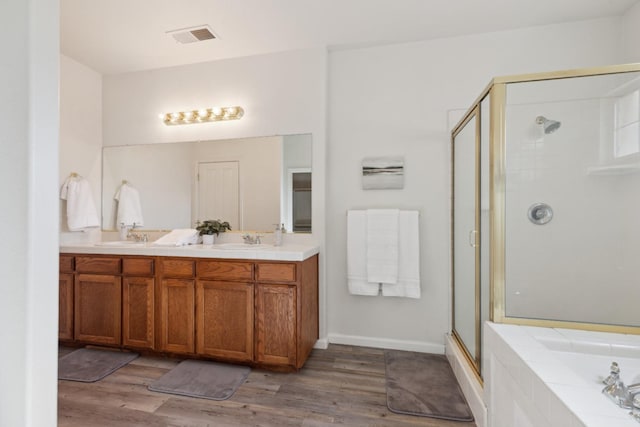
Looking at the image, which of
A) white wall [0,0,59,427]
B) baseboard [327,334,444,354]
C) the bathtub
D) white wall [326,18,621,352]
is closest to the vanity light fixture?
white wall [326,18,621,352]

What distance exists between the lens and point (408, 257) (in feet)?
8.30

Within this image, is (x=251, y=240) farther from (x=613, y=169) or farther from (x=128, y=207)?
(x=613, y=169)

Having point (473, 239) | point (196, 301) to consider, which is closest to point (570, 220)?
point (473, 239)

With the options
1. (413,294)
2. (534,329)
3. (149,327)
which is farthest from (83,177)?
(534,329)

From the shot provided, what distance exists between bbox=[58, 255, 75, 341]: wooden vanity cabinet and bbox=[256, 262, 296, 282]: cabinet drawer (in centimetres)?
168

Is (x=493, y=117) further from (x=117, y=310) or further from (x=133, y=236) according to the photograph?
(x=133, y=236)

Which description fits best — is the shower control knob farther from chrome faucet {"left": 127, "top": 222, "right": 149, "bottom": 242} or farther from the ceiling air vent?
chrome faucet {"left": 127, "top": 222, "right": 149, "bottom": 242}

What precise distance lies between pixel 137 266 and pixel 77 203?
1.05m

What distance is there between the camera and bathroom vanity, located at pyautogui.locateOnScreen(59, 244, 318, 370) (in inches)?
86.4

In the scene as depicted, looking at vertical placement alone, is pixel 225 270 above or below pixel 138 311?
above

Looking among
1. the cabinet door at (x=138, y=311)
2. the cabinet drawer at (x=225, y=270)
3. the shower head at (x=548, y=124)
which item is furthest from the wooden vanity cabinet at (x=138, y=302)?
the shower head at (x=548, y=124)

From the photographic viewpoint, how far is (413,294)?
2510 millimetres

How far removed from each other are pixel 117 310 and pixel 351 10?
2.92 m

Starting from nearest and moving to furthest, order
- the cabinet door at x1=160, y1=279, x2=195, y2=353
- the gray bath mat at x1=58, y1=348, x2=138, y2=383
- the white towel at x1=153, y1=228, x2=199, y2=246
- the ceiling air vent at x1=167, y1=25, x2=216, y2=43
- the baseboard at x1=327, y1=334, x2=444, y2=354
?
the gray bath mat at x1=58, y1=348, x2=138, y2=383, the cabinet door at x1=160, y1=279, x2=195, y2=353, the ceiling air vent at x1=167, y1=25, x2=216, y2=43, the baseboard at x1=327, y1=334, x2=444, y2=354, the white towel at x1=153, y1=228, x2=199, y2=246
